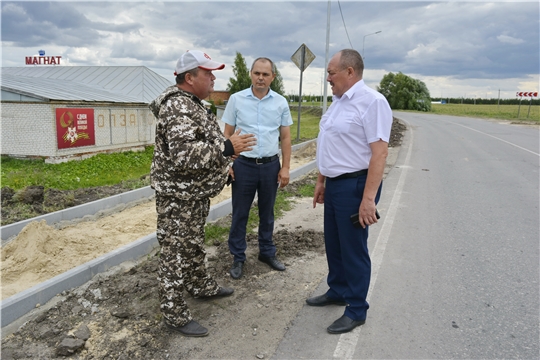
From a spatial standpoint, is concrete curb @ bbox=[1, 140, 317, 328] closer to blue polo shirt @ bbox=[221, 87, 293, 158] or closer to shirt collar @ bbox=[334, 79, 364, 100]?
blue polo shirt @ bbox=[221, 87, 293, 158]

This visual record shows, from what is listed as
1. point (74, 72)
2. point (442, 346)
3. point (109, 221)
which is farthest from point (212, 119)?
point (74, 72)

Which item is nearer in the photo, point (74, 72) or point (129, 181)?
point (129, 181)

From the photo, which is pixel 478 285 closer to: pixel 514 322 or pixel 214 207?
pixel 514 322

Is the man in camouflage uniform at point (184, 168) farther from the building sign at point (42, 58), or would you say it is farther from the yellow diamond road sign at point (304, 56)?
the building sign at point (42, 58)

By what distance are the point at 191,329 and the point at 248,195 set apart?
1.53 meters

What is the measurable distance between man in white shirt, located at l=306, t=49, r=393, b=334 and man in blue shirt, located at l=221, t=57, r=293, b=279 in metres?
0.91

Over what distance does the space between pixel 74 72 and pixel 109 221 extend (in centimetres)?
2018

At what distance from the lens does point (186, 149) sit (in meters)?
2.74

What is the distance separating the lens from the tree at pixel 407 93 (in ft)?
216

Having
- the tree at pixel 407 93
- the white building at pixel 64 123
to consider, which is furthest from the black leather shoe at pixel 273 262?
the tree at pixel 407 93

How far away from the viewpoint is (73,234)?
5.50m

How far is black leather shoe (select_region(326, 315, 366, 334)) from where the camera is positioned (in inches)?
126

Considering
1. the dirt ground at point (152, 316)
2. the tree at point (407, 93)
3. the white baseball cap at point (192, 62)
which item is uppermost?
the tree at point (407, 93)

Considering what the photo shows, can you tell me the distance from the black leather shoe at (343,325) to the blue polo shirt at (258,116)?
1763 millimetres
